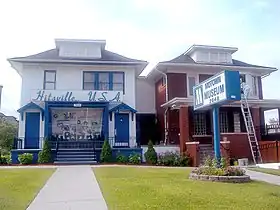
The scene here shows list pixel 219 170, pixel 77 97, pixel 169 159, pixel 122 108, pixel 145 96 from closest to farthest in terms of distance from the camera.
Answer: pixel 219 170, pixel 169 159, pixel 77 97, pixel 122 108, pixel 145 96

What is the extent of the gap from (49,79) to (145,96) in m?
8.86

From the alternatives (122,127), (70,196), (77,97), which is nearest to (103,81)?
(77,97)

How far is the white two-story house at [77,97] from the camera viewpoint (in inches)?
912

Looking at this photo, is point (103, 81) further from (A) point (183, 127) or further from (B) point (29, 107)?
(A) point (183, 127)

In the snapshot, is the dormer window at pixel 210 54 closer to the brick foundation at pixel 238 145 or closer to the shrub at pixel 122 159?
the brick foundation at pixel 238 145

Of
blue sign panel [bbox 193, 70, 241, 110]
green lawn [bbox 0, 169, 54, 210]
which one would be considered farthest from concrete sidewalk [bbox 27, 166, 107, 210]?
blue sign panel [bbox 193, 70, 241, 110]

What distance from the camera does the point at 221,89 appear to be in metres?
12.7

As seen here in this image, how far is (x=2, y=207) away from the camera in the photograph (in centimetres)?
714

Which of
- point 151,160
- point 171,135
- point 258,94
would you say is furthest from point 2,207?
point 258,94

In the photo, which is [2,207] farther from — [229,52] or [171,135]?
[229,52]

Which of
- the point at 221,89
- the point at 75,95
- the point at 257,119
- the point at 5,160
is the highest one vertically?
the point at 75,95

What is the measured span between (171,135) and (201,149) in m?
3.40

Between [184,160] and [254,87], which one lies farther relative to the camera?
[254,87]

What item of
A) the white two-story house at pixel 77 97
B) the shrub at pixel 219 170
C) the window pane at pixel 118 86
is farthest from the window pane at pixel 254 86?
the shrub at pixel 219 170
